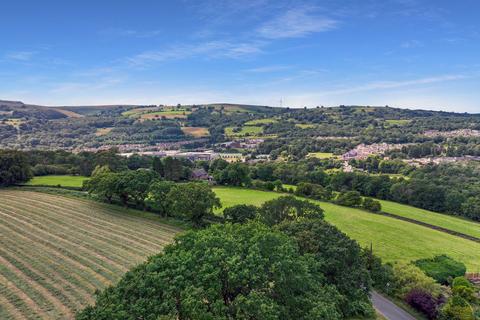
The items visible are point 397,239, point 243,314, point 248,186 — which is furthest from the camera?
point 248,186

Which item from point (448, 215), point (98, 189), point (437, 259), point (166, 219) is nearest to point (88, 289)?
point (166, 219)

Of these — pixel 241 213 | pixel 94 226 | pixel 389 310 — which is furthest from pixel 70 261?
pixel 389 310

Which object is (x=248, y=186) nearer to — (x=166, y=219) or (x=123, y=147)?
(x=166, y=219)

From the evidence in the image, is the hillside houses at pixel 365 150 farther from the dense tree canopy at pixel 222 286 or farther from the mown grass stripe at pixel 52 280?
the dense tree canopy at pixel 222 286

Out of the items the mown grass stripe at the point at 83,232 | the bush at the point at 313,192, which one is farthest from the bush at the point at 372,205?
the mown grass stripe at the point at 83,232

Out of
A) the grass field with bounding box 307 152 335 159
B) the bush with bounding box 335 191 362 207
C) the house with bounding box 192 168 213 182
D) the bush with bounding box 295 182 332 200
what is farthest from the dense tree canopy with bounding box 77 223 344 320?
→ the grass field with bounding box 307 152 335 159

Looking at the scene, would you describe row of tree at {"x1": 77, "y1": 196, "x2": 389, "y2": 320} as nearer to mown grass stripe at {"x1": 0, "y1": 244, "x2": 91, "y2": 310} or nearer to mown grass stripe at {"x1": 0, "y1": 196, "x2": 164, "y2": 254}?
mown grass stripe at {"x1": 0, "y1": 244, "x2": 91, "y2": 310}
